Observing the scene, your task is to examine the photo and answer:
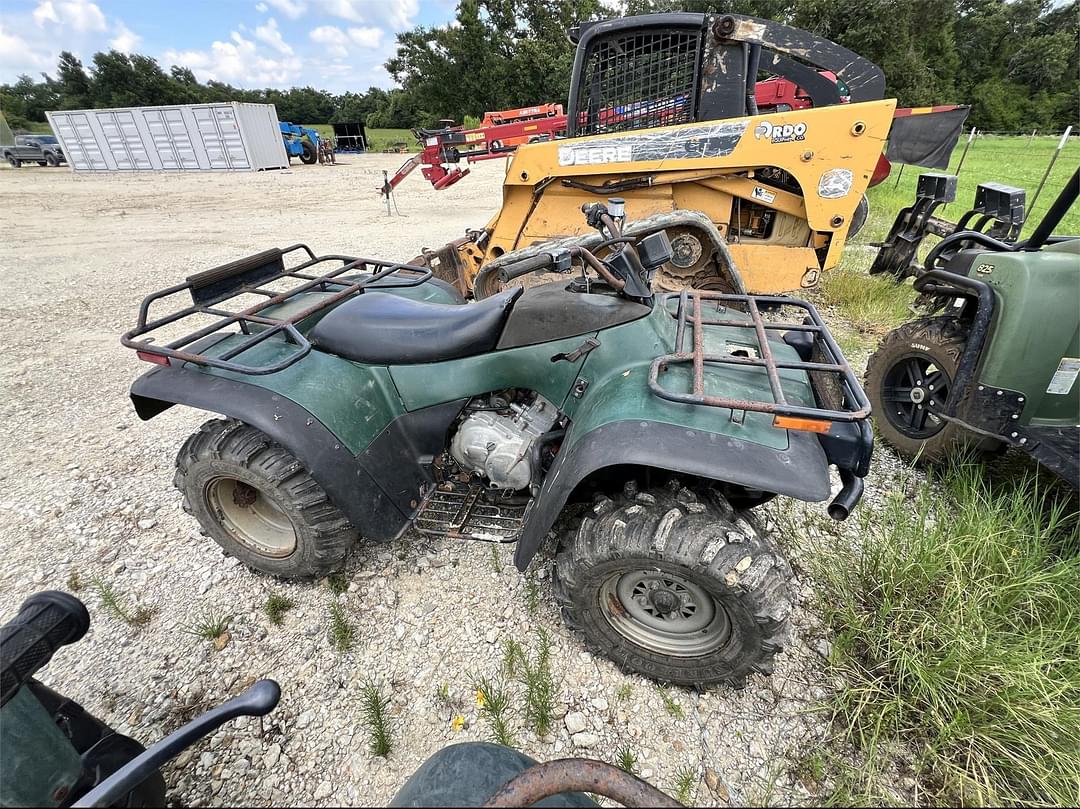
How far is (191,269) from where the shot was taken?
26.2 ft

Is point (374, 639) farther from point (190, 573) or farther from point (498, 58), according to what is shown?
point (498, 58)

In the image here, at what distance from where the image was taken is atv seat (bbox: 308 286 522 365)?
7.10ft

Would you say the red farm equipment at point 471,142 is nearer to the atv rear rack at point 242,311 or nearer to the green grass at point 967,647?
the atv rear rack at point 242,311

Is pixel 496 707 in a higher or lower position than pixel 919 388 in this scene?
lower

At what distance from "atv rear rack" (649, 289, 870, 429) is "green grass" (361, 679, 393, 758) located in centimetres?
154

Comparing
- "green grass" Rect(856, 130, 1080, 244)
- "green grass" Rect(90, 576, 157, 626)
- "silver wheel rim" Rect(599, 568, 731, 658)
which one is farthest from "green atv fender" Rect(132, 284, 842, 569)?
"green grass" Rect(856, 130, 1080, 244)

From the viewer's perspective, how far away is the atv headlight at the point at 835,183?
4250 mm

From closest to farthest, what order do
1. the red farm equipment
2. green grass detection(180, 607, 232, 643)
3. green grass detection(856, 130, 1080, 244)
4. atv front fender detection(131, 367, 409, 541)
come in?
atv front fender detection(131, 367, 409, 541) < green grass detection(180, 607, 232, 643) < the red farm equipment < green grass detection(856, 130, 1080, 244)

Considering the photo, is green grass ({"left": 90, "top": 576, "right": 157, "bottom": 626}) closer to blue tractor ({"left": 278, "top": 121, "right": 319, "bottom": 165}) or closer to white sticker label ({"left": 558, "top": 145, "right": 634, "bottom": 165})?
white sticker label ({"left": 558, "top": 145, "right": 634, "bottom": 165})

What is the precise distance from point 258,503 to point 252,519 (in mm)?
84

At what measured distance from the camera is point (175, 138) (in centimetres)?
2239

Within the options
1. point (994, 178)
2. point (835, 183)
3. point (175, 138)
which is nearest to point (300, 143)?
point (175, 138)

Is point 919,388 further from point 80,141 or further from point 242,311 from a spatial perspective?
point 80,141

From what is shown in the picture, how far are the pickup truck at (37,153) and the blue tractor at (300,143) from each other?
1060 centimetres
